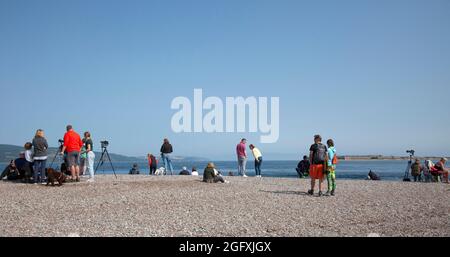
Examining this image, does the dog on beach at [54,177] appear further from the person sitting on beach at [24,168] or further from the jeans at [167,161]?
the jeans at [167,161]

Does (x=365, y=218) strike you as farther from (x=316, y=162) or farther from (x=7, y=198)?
(x=7, y=198)

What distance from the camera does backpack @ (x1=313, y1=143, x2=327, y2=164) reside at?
12789 mm

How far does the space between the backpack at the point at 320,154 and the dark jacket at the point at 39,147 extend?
1005 centimetres

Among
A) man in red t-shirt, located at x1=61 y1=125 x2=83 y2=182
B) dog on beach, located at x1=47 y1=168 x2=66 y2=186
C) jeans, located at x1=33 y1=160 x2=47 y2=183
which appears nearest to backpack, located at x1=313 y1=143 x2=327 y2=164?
man in red t-shirt, located at x1=61 y1=125 x2=83 y2=182

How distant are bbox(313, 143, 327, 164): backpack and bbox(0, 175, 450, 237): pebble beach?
125 centimetres

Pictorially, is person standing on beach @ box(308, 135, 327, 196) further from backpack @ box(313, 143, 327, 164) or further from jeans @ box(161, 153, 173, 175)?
jeans @ box(161, 153, 173, 175)

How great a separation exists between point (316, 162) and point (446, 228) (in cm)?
508

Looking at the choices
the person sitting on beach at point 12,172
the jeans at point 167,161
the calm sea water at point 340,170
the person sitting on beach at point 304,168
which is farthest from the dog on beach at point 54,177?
the person sitting on beach at point 304,168

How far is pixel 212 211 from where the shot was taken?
1017 centimetres

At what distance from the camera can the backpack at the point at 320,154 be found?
1279 cm

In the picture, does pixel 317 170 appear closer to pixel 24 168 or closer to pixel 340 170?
pixel 24 168
